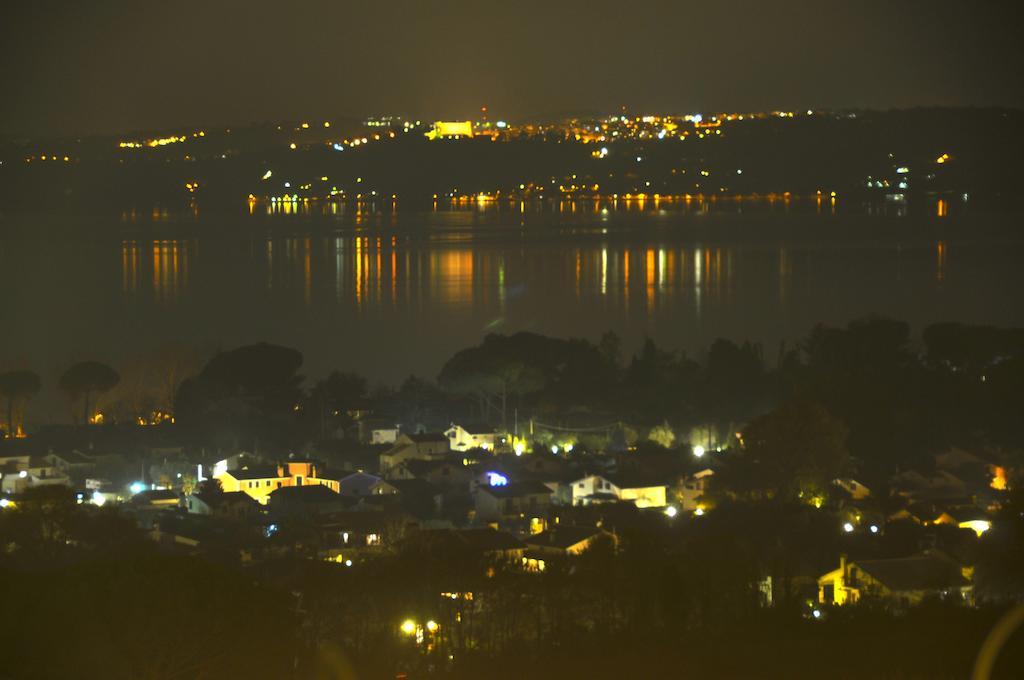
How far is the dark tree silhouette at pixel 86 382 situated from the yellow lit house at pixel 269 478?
2657 millimetres

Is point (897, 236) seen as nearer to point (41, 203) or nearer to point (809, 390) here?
point (809, 390)

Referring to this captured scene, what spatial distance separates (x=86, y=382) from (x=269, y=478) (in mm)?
3029

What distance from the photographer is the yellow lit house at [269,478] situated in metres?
7.26

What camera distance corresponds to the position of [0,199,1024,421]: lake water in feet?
50.2

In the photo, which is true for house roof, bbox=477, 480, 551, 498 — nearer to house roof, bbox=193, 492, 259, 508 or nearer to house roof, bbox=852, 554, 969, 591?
house roof, bbox=193, 492, 259, 508

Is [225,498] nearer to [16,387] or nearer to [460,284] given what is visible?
[16,387]

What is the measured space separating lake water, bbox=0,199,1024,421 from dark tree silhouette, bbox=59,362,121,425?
0.71 feet

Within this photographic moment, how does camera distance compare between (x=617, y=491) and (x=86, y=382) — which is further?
(x=86, y=382)

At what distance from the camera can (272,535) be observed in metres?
5.88

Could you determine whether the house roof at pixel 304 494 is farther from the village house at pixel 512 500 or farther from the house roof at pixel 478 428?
the house roof at pixel 478 428

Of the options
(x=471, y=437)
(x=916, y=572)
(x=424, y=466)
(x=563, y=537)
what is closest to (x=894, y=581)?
(x=916, y=572)

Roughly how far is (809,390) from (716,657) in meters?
4.59

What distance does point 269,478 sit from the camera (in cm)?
736

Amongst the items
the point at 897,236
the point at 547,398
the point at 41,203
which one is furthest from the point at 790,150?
the point at 547,398
